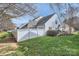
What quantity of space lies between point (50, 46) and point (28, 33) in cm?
17

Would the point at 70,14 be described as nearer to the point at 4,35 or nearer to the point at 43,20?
the point at 43,20

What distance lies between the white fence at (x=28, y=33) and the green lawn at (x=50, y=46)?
3 centimetres

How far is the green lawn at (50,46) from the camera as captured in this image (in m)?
1.32

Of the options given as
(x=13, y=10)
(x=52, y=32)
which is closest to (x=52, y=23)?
(x=52, y=32)

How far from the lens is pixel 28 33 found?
1.35 m

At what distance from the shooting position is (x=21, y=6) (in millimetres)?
1361

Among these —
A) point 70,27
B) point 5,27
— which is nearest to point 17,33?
point 5,27

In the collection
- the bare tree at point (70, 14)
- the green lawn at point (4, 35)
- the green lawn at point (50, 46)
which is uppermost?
the bare tree at point (70, 14)

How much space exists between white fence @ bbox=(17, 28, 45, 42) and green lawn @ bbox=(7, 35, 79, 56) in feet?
0.09

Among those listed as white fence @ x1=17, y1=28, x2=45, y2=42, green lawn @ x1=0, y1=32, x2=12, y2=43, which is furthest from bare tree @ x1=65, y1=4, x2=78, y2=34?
green lawn @ x1=0, y1=32, x2=12, y2=43

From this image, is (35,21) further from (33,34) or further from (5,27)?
(5,27)

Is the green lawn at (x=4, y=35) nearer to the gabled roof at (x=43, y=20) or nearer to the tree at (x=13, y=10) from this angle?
the tree at (x=13, y=10)

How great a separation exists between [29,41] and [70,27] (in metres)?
0.28

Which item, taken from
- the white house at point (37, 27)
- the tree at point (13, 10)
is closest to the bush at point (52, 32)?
the white house at point (37, 27)
